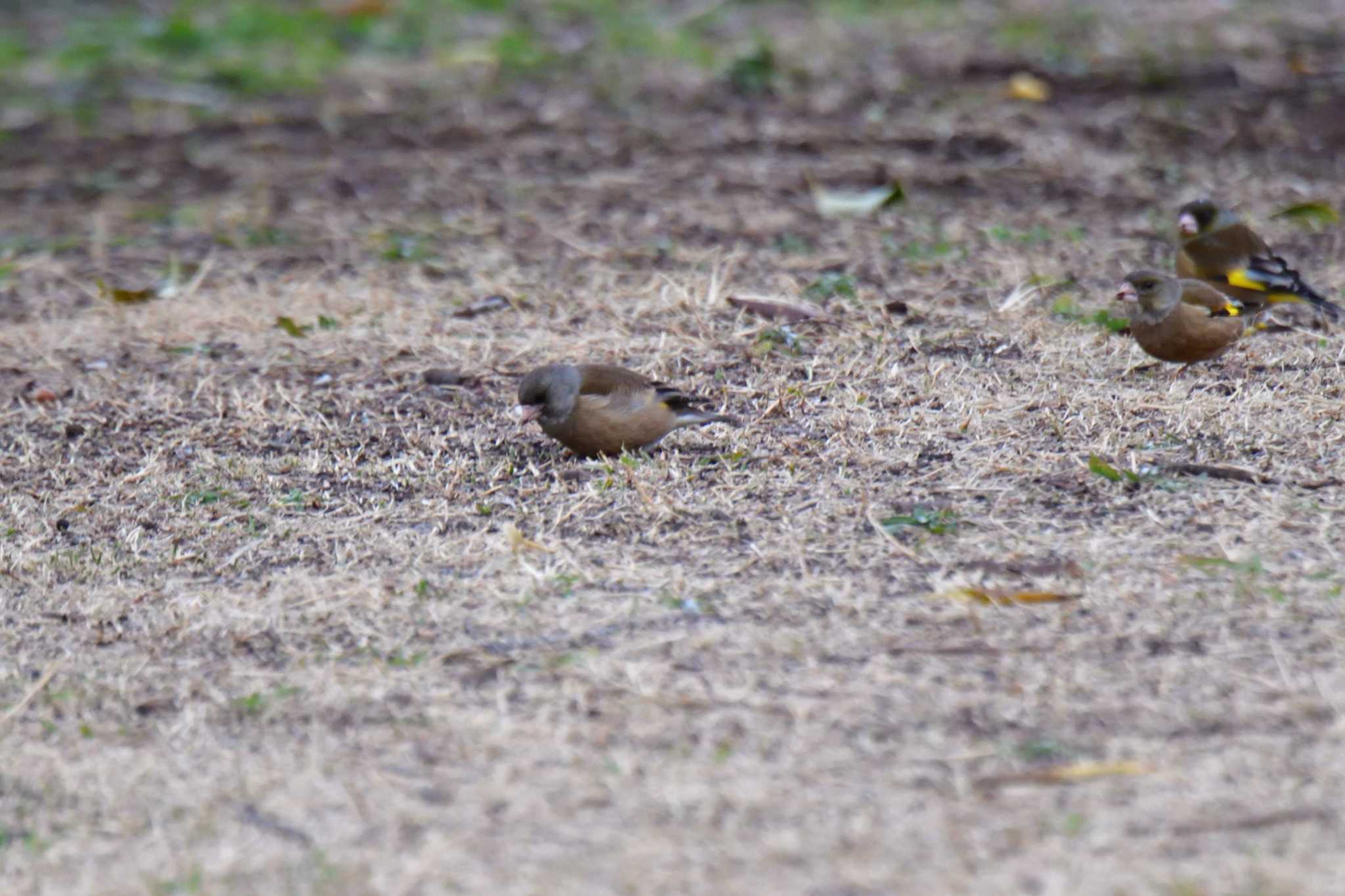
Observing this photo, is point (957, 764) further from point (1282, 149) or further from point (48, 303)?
point (1282, 149)

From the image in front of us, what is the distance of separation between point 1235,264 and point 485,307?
3114mm

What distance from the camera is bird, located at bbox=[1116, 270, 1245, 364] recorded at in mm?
5898

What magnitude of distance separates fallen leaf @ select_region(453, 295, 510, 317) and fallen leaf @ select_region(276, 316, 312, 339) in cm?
63

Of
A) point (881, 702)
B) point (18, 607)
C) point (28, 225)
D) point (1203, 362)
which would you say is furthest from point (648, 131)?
point (881, 702)

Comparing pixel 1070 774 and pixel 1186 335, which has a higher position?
pixel 1186 335

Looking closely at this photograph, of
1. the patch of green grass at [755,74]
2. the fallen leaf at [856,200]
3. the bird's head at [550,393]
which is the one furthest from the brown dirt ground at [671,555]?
the patch of green grass at [755,74]

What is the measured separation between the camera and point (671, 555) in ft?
15.6

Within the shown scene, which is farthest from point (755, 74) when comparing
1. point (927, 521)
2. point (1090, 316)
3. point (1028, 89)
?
point (927, 521)

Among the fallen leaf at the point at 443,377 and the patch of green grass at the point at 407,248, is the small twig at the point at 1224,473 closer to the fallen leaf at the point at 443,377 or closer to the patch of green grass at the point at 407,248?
the fallen leaf at the point at 443,377

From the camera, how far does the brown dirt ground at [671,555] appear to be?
11.3ft

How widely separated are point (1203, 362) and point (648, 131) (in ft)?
15.1

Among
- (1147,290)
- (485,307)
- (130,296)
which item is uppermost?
(1147,290)

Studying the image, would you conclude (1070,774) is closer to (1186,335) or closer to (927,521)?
(927,521)

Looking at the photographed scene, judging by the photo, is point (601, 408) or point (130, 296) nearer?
point (601, 408)
